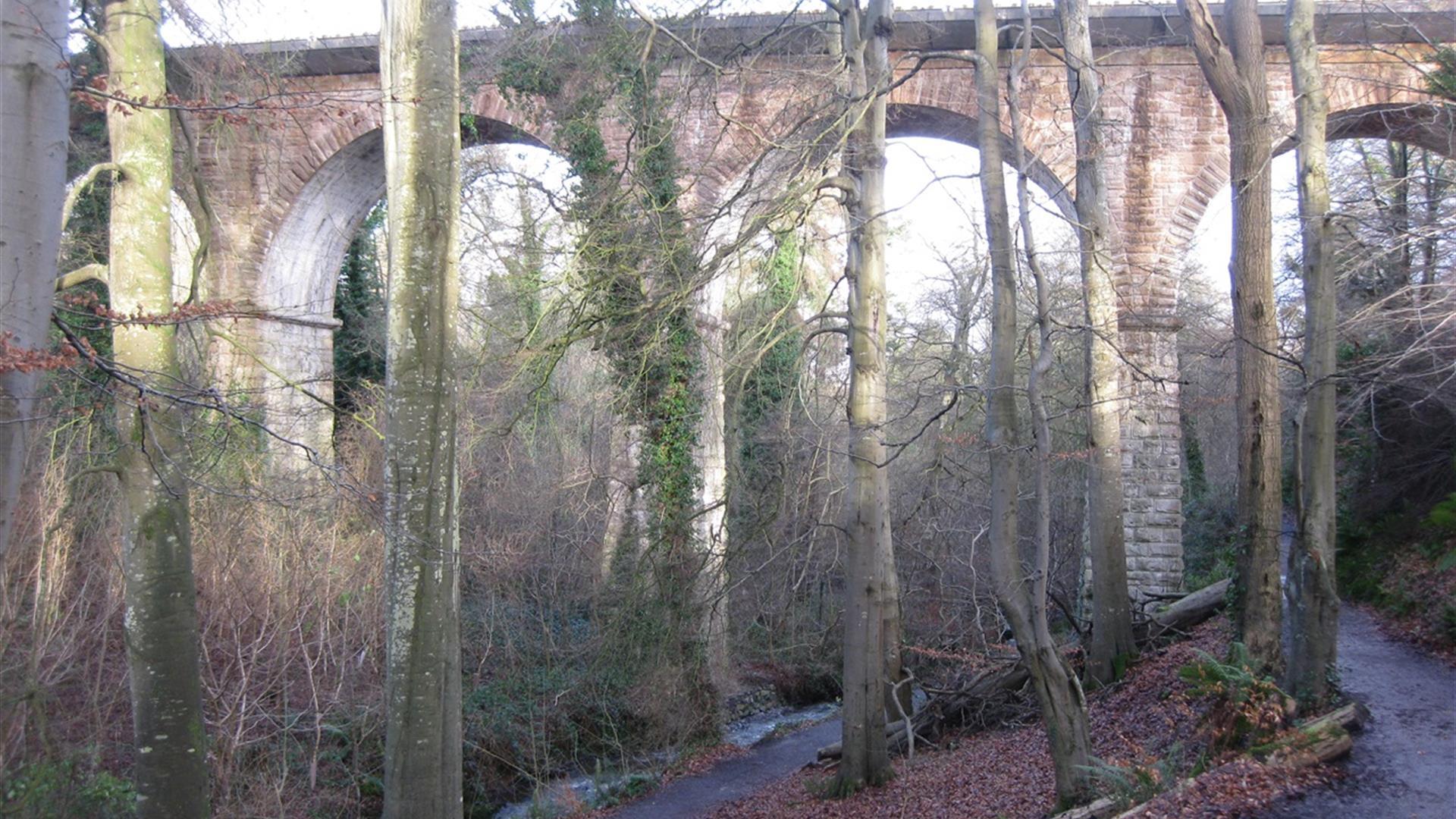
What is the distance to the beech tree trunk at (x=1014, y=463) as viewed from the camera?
7008 mm

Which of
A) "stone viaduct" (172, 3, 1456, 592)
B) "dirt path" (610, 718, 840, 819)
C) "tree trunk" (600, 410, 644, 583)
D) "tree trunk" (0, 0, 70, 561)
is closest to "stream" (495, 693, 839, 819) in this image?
"dirt path" (610, 718, 840, 819)

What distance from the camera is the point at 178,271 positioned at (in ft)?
46.1

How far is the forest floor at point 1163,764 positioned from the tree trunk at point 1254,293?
0.75 metres

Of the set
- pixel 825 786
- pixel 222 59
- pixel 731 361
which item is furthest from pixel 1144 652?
pixel 222 59

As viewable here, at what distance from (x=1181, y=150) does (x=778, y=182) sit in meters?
6.49

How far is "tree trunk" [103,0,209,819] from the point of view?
22.9 ft

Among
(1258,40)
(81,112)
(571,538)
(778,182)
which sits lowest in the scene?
(571,538)

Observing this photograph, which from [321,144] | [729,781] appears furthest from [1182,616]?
[321,144]

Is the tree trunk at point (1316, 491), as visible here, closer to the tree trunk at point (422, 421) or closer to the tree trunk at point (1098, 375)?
the tree trunk at point (1098, 375)

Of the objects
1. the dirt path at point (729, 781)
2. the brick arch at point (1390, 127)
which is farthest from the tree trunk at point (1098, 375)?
the dirt path at point (729, 781)

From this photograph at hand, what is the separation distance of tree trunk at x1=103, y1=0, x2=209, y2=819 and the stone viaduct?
3826mm

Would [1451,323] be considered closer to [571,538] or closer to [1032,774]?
[1032,774]

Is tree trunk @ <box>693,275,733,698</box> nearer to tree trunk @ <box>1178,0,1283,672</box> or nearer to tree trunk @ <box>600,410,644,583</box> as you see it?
tree trunk @ <box>600,410,644,583</box>

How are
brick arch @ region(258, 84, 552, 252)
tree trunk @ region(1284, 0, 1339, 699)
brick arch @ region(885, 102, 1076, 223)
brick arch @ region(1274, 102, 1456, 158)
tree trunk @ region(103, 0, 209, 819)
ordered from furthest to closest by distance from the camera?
brick arch @ region(258, 84, 552, 252), brick arch @ region(885, 102, 1076, 223), brick arch @ region(1274, 102, 1456, 158), tree trunk @ region(1284, 0, 1339, 699), tree trunk @ region(103, 0, 209, 819)
